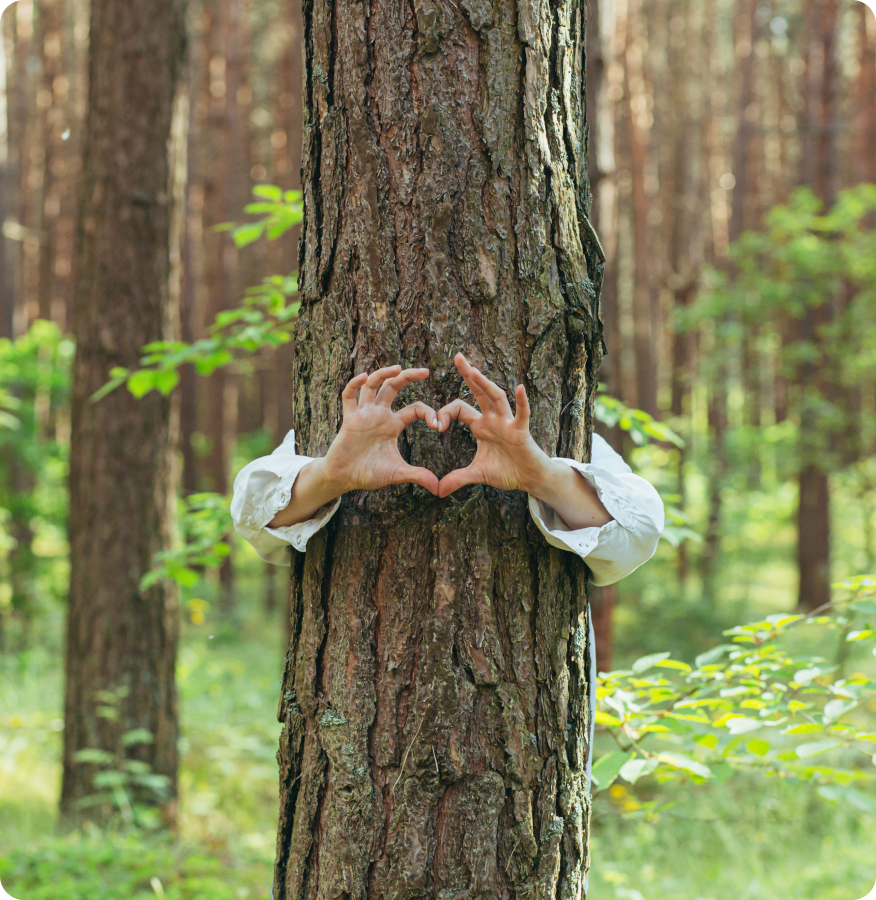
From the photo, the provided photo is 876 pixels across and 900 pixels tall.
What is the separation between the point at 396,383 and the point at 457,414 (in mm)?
141

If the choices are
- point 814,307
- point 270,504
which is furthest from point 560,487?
point 814,307

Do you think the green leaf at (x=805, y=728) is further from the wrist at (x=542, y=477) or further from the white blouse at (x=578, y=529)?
the wrist at (x=542, y=477)

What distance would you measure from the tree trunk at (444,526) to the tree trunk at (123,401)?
3282 millimetres

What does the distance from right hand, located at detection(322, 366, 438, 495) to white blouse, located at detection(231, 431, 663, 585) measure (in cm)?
13

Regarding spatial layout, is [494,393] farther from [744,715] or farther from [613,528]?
[744,715]

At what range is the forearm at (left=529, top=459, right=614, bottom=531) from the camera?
1.52m

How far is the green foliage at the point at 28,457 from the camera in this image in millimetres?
8344

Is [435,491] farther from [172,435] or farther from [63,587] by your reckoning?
[63,587]

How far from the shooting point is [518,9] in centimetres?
160

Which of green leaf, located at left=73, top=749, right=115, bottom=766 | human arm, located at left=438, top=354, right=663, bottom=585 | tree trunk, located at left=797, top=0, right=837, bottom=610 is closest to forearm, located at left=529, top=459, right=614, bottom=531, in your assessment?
human arm, located at left=438, top=354, right=663, bottom=585

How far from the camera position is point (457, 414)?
4.96ft

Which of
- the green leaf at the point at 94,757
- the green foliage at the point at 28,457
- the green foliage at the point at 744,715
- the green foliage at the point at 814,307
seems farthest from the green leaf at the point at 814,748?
the green foliage at the point at 814,307

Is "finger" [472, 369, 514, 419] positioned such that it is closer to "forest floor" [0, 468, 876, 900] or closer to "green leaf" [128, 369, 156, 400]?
"forest floor" [0, 468, 876, 900]

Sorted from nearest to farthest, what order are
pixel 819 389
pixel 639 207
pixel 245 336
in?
pixel 245 336, pixel 819 389, pixel 639 207
